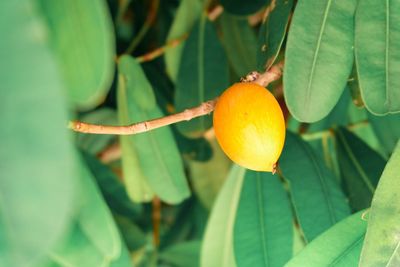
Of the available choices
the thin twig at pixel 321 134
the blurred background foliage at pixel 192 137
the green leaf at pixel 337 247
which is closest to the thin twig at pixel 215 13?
the blurred background foliage at pixel 192 137

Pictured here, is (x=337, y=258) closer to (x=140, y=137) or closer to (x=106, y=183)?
(x=140, y=137)

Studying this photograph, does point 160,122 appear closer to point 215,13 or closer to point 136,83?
point 136,83

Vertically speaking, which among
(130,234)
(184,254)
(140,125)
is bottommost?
(184,254)

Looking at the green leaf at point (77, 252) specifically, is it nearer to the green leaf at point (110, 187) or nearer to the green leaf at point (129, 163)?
the green leaf at point (129, 163)

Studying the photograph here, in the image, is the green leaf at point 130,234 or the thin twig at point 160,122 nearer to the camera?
the thin twig at point 160,122

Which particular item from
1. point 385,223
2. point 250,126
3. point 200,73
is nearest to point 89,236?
point 250,126

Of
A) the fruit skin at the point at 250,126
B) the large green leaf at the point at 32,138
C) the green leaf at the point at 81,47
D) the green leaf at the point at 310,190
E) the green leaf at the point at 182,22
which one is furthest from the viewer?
the green leaf at the point at 182,22

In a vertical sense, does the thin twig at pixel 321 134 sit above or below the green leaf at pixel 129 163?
below
